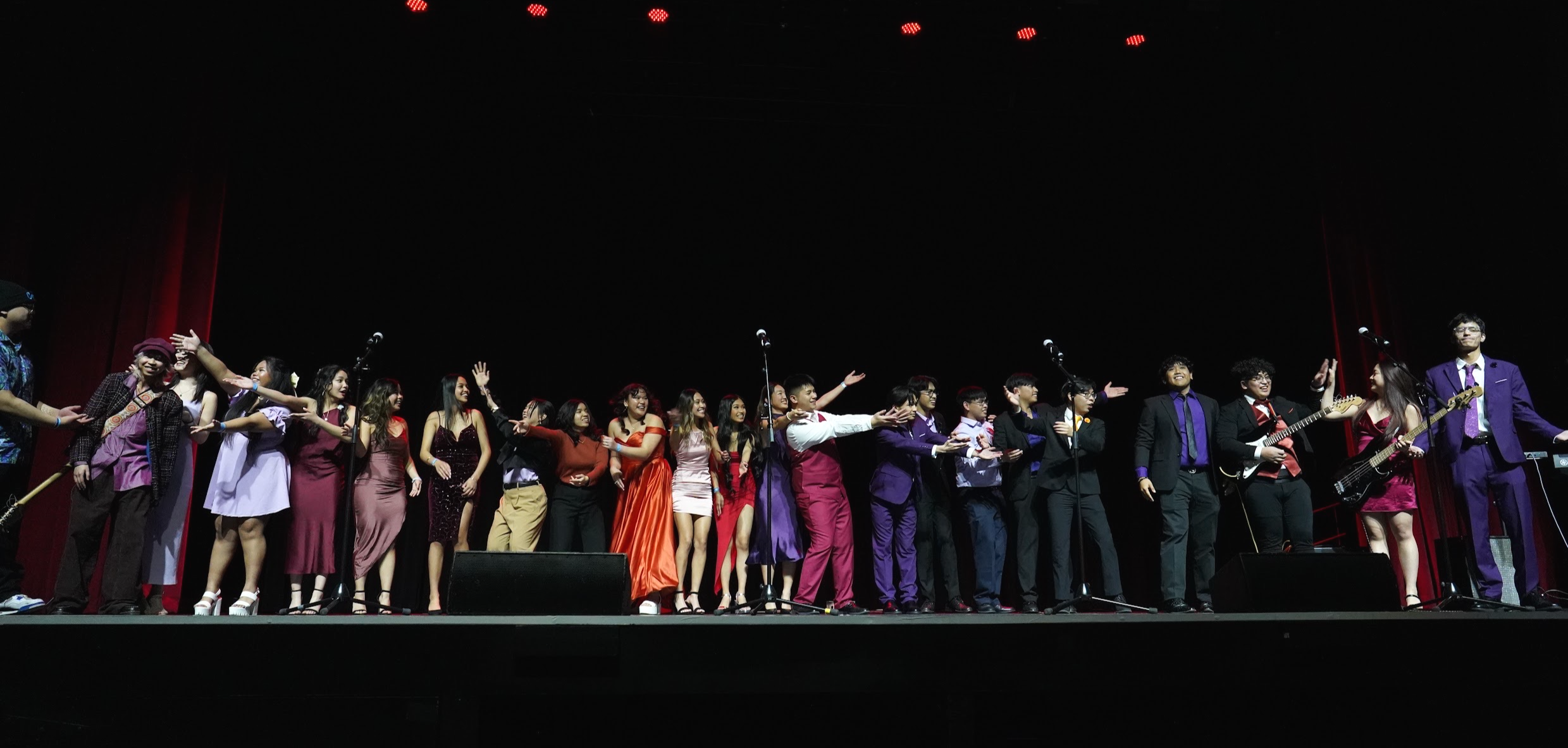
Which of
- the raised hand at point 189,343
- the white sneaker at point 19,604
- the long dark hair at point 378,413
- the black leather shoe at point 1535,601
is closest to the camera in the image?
the white sneaker at point 19,604

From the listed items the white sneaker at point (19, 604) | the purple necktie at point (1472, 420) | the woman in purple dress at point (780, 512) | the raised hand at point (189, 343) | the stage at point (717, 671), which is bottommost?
the stage at point (717, 671)

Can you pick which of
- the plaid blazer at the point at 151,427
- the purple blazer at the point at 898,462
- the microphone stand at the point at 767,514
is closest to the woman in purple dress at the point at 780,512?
the microphone stand at the point at 767,514

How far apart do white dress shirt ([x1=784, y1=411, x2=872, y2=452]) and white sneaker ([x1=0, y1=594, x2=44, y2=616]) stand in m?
4.30

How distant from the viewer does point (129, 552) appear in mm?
5332

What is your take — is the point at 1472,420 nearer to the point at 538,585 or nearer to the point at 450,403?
the point at 538,585

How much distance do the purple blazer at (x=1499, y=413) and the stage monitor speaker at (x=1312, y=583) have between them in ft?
6.94

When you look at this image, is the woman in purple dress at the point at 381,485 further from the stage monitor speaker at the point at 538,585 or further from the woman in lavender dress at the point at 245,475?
the stage monitor speaker at the point at 538,585

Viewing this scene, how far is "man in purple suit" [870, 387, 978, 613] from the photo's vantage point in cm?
687

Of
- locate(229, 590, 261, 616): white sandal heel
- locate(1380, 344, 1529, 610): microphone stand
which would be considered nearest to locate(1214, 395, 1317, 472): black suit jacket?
locate(1380, 344, 1529, 610): microphone stand

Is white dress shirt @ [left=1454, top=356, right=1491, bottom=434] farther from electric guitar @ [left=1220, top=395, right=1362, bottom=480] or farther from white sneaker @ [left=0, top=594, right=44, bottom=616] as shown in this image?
white sneaker @ [left=0, top=594, right=44, bottom=616]

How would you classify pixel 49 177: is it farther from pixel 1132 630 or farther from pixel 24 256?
pixel 1132 630

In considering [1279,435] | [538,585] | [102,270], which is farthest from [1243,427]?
[102,270]

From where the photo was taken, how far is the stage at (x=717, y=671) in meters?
3.40

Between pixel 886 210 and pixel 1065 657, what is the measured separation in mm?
5639
